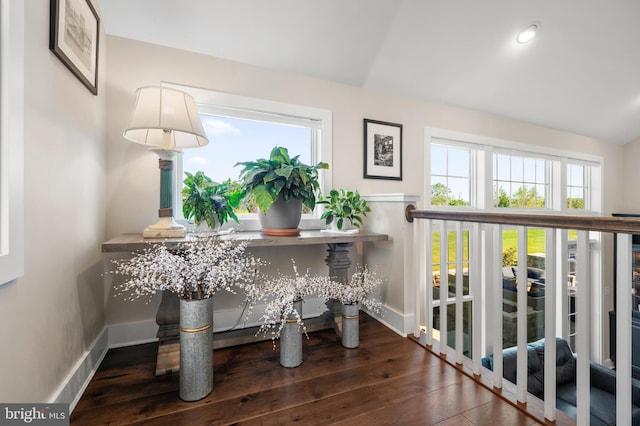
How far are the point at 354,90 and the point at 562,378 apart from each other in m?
3.78

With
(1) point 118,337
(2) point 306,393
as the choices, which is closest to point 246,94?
(1) point 118,337

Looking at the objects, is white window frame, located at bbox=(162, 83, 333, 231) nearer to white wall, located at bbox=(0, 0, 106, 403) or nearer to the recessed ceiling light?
white wall, located at bbox=(0, 0, 106, 403)

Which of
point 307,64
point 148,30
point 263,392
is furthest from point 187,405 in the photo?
point 307,64

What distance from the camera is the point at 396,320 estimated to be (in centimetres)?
204

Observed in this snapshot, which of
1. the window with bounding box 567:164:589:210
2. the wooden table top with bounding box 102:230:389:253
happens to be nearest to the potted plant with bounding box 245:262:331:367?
the wooden table top with bounding box 102:230:389:253

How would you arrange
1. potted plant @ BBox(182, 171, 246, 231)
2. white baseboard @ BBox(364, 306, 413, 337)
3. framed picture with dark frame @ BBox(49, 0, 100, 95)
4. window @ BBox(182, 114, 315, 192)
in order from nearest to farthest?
framed picture with dark frame @ BBox(49, 0, 100, 95)
potted plant @ BBox(182, 171, 246, 231)
white baseboard @ BBox(364, 306, 413, 337)
window @ BBox(182, 114, 315, 192)

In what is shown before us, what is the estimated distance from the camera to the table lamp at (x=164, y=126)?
56.8 inches

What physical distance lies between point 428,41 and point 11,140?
262 centimetres

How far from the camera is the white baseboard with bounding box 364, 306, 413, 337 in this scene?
197cm

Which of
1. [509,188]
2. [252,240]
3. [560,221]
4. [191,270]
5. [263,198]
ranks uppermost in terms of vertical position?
[509,188]

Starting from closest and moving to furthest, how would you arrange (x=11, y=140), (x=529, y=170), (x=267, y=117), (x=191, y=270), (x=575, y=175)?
1. (x=11, y=140)
2. (x=191, y=270)
3. (x=267, y=117)
4. (x=529, y=170)
5. (x=575, y=175)

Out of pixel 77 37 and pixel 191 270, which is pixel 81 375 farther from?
pixel 77 37

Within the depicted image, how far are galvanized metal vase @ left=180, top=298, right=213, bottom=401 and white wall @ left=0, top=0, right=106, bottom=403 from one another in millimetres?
466

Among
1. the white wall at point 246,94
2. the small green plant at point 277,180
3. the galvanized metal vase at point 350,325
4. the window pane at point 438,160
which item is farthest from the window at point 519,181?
the small green plant at point 277,180
